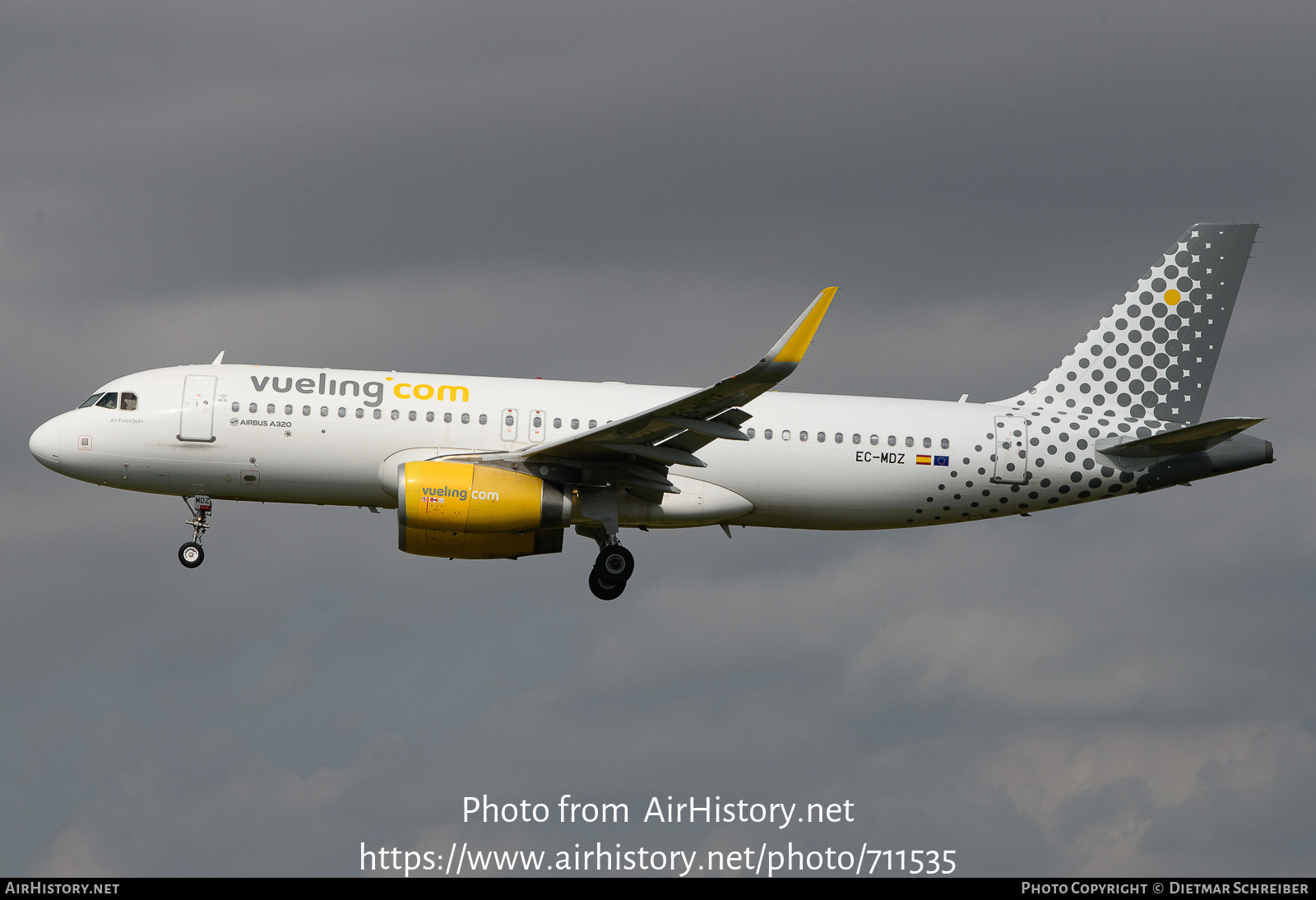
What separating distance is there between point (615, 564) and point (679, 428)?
4.16 metres

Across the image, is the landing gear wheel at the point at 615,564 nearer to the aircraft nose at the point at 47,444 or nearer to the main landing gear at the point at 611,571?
the main landing gear at the point at 611,571

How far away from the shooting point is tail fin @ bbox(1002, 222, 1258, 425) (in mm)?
42812

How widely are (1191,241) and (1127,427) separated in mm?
6109

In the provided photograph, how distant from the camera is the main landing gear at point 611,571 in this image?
127ft

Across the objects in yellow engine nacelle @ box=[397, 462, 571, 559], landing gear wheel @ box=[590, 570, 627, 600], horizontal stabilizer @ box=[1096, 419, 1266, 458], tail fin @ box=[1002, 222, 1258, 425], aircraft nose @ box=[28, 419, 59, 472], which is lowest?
landing gear wheel @ box=[590, 570, 627, 600]

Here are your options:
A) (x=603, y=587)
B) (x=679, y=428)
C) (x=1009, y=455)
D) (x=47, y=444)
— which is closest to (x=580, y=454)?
(x=679, y=428)

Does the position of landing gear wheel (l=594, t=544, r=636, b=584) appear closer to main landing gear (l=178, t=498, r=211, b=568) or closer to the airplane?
the airplane

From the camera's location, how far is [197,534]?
3938 centimetres

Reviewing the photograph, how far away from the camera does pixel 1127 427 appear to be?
4191 centimetres

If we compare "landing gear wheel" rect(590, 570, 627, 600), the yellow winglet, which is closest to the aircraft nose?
"landing gear wheel" rect(590, 570, 627, 600)

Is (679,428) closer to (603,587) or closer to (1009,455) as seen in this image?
(603,587)

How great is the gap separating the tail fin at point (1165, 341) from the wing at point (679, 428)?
32.4 ft

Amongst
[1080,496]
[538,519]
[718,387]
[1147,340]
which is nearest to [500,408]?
[538,519]

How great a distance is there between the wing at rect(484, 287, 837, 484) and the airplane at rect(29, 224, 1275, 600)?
67mm
